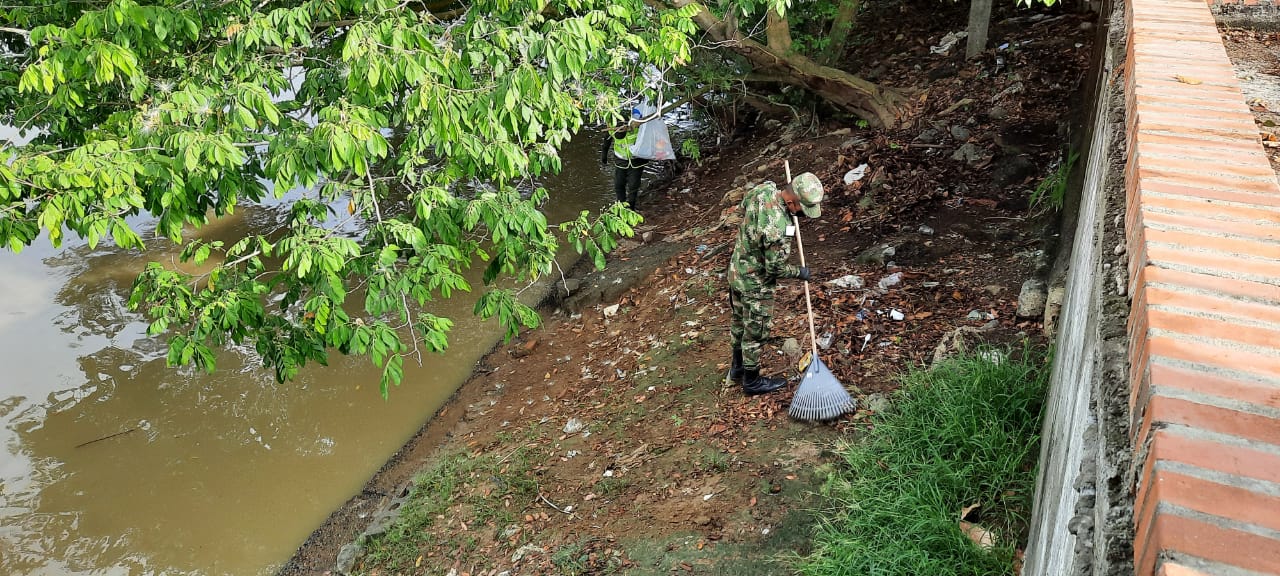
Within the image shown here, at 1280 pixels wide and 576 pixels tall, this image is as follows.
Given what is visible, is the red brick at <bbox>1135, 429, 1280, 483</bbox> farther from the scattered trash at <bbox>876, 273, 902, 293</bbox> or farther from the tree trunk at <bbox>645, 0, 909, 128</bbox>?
the tree trunk at <bbox>645, 0, 909, 128</bbox>

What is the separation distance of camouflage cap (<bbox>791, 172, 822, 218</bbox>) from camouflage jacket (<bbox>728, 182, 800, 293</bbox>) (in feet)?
0.38

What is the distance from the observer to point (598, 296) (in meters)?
7.19

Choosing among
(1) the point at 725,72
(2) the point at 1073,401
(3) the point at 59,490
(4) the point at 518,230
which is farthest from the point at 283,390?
(2) the point at 1073,401

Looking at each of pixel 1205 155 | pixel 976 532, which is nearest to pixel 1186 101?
pixel 1205 155

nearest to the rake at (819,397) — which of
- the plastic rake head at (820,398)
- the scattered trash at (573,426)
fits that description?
the plastic rake head at (820,398)

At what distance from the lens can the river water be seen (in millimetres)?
5492

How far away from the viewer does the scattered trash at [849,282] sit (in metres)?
5.71

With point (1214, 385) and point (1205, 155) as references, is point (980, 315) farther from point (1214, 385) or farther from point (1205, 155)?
point (1214, 385)

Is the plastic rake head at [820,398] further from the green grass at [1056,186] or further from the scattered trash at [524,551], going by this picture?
the green grass at [1056,186]

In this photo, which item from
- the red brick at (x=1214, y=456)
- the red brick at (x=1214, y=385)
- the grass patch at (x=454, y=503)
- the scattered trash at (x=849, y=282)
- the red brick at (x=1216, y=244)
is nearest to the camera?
the red brick at (x=1214, y=456)

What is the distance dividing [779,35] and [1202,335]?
6.93m

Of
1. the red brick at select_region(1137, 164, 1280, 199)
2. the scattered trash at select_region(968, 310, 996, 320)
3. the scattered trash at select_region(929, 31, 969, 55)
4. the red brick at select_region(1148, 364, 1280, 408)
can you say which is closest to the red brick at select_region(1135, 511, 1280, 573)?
the red brick at select_region(1148, 364, 1280, 408)

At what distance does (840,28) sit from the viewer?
832cm

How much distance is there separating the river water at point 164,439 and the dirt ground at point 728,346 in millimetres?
392
